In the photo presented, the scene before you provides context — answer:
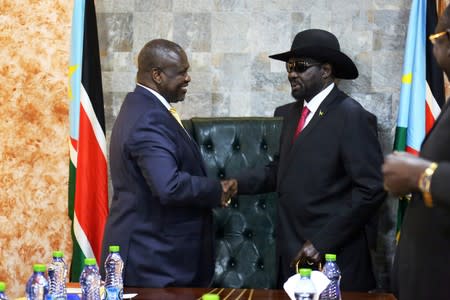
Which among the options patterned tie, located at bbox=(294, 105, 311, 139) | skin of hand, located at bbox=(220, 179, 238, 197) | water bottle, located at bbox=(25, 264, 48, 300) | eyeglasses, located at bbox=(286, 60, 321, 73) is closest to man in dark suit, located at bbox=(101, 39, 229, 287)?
skin of hand, located at bbox=(220, 179, 238, 197)

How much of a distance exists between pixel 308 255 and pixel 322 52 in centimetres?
95

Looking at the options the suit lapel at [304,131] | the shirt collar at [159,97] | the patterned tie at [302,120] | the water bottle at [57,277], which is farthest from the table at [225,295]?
the patterned tie at [302,120]

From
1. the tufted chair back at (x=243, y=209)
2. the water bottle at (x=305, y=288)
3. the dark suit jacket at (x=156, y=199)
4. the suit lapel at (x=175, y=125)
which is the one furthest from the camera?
the tufted chair back at (x=243, y=209)

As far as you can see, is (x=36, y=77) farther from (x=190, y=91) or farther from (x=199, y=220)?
(x=199, y=220)

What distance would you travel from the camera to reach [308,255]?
3.54 meters

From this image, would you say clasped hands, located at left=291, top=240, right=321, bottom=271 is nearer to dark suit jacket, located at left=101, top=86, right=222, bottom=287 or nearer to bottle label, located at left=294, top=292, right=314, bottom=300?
dark suit jacket, located at left=101, top=86, right=222, bottom=287

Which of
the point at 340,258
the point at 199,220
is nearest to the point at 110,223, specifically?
the point at 199,220

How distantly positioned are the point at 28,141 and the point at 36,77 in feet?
1.20

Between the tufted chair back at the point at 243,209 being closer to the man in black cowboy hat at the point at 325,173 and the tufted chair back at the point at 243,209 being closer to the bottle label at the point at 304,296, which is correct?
the man in black cowboy hat at the point at 325,173

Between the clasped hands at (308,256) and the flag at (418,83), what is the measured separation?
0.67 meters

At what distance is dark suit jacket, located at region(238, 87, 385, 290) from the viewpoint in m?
3.54

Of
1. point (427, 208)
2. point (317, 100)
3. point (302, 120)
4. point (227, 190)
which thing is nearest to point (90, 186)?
point (227, 190)

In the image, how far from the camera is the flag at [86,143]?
413cm

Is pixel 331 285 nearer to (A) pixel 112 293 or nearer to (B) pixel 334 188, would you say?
(A) pixel 112 293
